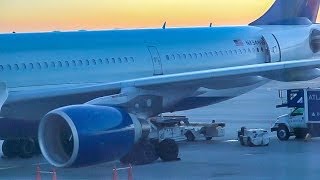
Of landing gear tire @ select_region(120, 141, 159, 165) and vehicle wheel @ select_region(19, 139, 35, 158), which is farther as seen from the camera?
vehicle wheel @ select_region(19, 139, 35, 158)

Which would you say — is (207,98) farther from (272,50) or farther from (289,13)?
(289,13)

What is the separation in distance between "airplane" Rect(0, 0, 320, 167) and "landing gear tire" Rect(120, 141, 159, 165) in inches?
0.9

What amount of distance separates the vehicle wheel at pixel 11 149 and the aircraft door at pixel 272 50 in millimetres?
9033

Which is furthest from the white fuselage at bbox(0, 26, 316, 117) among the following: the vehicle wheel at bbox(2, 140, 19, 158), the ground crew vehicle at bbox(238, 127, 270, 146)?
the vehicle wheel at bbox(2, 140, 19, 158)

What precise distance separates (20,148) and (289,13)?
40.5ft

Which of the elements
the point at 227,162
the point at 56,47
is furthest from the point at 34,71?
the point at 227,162

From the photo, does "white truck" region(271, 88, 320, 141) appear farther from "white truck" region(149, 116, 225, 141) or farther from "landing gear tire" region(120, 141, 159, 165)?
"landing gear tire" region(120, 141, 159, 165)

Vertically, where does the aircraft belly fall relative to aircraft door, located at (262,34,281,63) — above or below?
below

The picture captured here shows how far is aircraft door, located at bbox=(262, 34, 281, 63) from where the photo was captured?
92.2 feet

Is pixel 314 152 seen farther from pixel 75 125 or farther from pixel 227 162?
pixel 75 125

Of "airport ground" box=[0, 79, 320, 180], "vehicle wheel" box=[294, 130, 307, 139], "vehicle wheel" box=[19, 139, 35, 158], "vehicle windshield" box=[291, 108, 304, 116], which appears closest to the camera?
"airport ground" box=[0, 79, 320, 180]

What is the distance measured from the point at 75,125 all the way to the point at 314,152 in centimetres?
914

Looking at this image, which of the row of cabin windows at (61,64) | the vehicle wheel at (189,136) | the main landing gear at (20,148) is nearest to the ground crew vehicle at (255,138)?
the vehicle wheel at (189,136)

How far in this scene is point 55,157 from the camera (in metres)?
15.4
